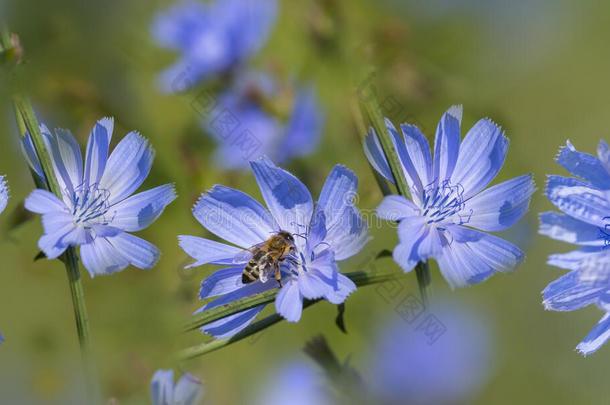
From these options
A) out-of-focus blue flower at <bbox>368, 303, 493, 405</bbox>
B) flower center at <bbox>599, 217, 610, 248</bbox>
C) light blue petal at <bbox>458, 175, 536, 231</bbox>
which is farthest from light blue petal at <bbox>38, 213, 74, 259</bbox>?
out-of-focus blue flower at <bbox>368, 303, 493, 405</bbox>

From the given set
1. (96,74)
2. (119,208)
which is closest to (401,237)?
(119,208)

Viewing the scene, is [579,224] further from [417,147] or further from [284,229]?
[284,229]

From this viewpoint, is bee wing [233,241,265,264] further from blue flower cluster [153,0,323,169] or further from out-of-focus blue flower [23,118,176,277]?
blue flower cluster [153,0,323,169]

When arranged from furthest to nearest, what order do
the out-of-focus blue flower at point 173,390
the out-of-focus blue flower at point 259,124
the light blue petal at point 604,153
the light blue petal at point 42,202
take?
the out-of-focus blue flower at point 259,124 < the out-of-focus blue flower at point 173,390 < the light blue petal at point 604,153 < the light blue petal at point 42,202

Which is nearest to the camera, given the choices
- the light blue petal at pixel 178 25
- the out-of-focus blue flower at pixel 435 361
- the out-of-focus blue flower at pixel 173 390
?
the out-of-focus blue flower at pixel 173 390

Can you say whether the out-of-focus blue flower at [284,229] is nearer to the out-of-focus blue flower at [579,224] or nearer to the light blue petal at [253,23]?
the out-of-focus blue flower at [579,224]

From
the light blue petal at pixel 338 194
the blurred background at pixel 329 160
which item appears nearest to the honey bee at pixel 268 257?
the light blue petal at pixel 338 194

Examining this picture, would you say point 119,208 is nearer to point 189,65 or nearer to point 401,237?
point 401,237

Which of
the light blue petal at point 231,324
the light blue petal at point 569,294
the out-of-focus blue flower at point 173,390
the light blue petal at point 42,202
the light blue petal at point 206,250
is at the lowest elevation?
the light blue petal at point 569,294
